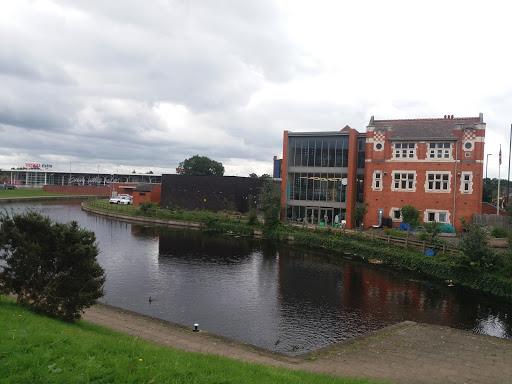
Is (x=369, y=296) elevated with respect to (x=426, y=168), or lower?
lower

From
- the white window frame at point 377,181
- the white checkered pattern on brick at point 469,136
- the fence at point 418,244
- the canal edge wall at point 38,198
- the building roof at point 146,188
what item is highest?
the white checkered pattern on brick at point 469,136

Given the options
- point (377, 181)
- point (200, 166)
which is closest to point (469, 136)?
point (377, 181)

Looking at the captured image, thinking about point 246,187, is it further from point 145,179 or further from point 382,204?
point 145,179

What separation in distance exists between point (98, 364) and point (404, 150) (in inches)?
1499

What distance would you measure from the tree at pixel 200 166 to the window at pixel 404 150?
3059 inches

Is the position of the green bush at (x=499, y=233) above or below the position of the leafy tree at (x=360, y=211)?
below

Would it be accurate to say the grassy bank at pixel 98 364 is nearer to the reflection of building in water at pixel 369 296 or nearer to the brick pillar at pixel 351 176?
the reflection of building in water at pixel 369 296

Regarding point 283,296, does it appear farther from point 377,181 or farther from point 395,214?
point 377,181

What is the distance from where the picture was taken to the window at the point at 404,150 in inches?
1534

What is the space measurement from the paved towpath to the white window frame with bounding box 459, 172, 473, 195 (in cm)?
2659

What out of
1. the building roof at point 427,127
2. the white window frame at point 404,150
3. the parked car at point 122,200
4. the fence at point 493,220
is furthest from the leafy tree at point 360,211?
the parked car at point 122,200

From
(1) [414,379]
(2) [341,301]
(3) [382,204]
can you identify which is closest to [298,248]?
(3) [382,204]

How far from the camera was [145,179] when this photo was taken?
123750 mm

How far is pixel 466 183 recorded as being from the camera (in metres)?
37.1
